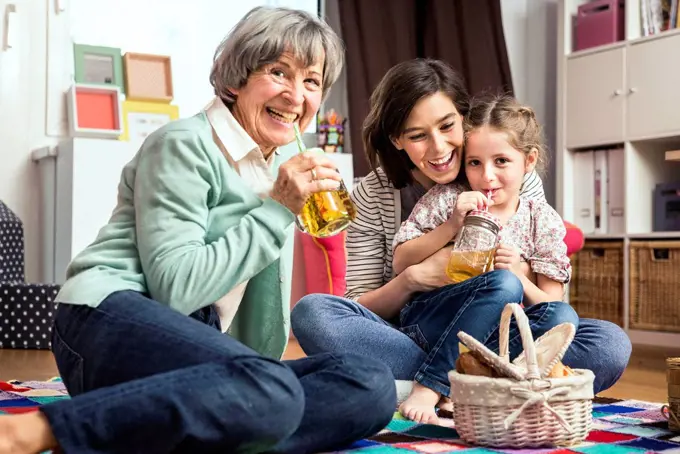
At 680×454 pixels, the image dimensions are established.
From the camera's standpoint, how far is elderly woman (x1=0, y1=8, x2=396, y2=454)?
1.12 metres

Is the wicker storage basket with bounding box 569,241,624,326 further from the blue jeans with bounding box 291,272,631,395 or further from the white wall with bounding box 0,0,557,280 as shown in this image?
the white wall with bounding box 0,0,557,280

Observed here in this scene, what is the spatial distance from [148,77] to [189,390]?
3.20 metres

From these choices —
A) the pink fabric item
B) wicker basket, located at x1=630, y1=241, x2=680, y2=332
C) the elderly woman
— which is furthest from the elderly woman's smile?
wicker basket, located at x1=630, y1=241, x2=680, y2=332

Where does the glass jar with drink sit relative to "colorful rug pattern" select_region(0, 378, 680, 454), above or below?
above

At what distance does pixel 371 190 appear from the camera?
202 cm

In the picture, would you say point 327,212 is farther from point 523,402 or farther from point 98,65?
point 98,65

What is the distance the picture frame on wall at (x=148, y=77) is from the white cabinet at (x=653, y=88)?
206cm

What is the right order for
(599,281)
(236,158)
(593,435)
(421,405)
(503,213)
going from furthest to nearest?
(599,281), (503,213), (421,405), (593,435), (236,158)

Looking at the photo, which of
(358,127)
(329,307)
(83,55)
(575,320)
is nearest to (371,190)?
(329,307)

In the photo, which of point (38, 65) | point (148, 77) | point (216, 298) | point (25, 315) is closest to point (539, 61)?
point (148, 77)

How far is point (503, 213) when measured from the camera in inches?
74.6

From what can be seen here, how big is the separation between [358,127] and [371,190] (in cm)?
214

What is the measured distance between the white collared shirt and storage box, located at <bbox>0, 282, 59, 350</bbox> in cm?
222

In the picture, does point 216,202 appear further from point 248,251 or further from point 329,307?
point 329,307
